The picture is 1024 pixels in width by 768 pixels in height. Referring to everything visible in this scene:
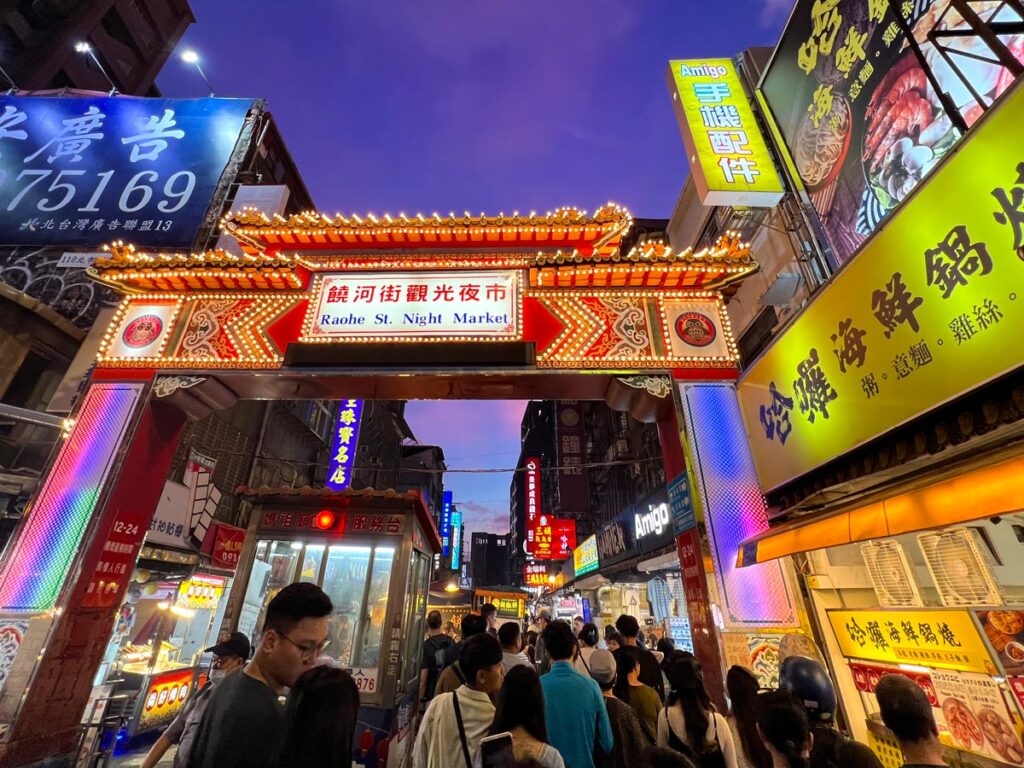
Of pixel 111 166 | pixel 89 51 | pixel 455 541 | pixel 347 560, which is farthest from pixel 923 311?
pixel 455 541

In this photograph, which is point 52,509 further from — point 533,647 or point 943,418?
point 943,418

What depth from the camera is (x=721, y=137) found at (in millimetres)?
8531

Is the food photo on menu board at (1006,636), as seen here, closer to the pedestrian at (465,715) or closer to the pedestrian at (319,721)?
the pedestrian at (465,715)

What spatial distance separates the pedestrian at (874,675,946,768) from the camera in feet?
7.00

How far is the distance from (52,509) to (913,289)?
10.3 metres

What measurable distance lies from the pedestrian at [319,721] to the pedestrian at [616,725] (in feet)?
6.94

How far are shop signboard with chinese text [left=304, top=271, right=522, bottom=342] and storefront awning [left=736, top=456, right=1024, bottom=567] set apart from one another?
481 cm

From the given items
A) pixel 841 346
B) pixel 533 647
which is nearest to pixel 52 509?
pixel 533 647

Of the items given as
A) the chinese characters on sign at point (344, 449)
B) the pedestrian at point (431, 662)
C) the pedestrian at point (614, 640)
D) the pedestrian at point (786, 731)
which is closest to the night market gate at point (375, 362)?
the pedestrian at point (614, 640)

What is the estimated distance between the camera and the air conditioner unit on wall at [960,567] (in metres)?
4.00

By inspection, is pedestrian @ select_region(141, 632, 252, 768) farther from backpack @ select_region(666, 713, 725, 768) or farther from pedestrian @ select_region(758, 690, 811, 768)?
pedestrian @ select_region(758, 690, 811, 768)

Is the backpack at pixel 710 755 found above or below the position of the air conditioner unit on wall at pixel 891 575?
below

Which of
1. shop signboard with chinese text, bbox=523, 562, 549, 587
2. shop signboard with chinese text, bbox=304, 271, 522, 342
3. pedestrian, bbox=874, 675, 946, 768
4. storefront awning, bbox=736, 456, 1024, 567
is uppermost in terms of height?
shop signboard with chinese text, bbox=304, 271, 522, 342

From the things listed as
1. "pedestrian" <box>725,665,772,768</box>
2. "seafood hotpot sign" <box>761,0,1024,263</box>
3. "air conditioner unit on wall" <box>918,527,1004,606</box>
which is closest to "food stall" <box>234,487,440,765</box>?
"pedestrian" <box>725,665,772,768</box>
